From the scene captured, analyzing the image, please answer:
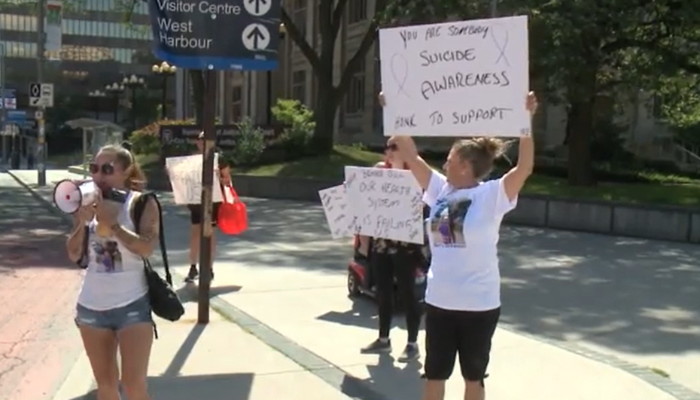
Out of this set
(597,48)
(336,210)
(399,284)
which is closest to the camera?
(399,284)

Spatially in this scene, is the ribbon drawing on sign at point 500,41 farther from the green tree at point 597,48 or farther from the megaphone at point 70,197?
the green tree at point 597,48

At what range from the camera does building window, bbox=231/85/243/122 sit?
62406 mm

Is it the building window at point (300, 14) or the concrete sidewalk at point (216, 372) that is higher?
the building window at point (300, 14)

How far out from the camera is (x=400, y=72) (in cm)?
508

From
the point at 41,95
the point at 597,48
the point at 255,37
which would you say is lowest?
the point at 255,37

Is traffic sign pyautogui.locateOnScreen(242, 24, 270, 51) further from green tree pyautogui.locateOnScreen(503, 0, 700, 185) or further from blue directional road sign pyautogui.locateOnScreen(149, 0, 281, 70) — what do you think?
green tree pyautogui.locateOnScreen(503, 0, 700, 185)

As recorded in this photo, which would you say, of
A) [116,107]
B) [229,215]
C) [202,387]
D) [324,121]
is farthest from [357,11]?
[116,107]

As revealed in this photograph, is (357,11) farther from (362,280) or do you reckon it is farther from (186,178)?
(362,280)

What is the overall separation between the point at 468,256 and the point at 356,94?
42.3m

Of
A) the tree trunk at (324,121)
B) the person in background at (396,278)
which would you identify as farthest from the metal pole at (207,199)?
the tree trunk at (324,121)

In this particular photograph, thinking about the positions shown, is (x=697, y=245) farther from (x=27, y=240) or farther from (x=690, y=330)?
(x=27, y=240)

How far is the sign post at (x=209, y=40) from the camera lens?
774 cm

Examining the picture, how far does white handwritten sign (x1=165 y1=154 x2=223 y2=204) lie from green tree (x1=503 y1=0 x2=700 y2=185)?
32.9 ft

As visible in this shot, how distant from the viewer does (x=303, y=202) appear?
79.0ft
